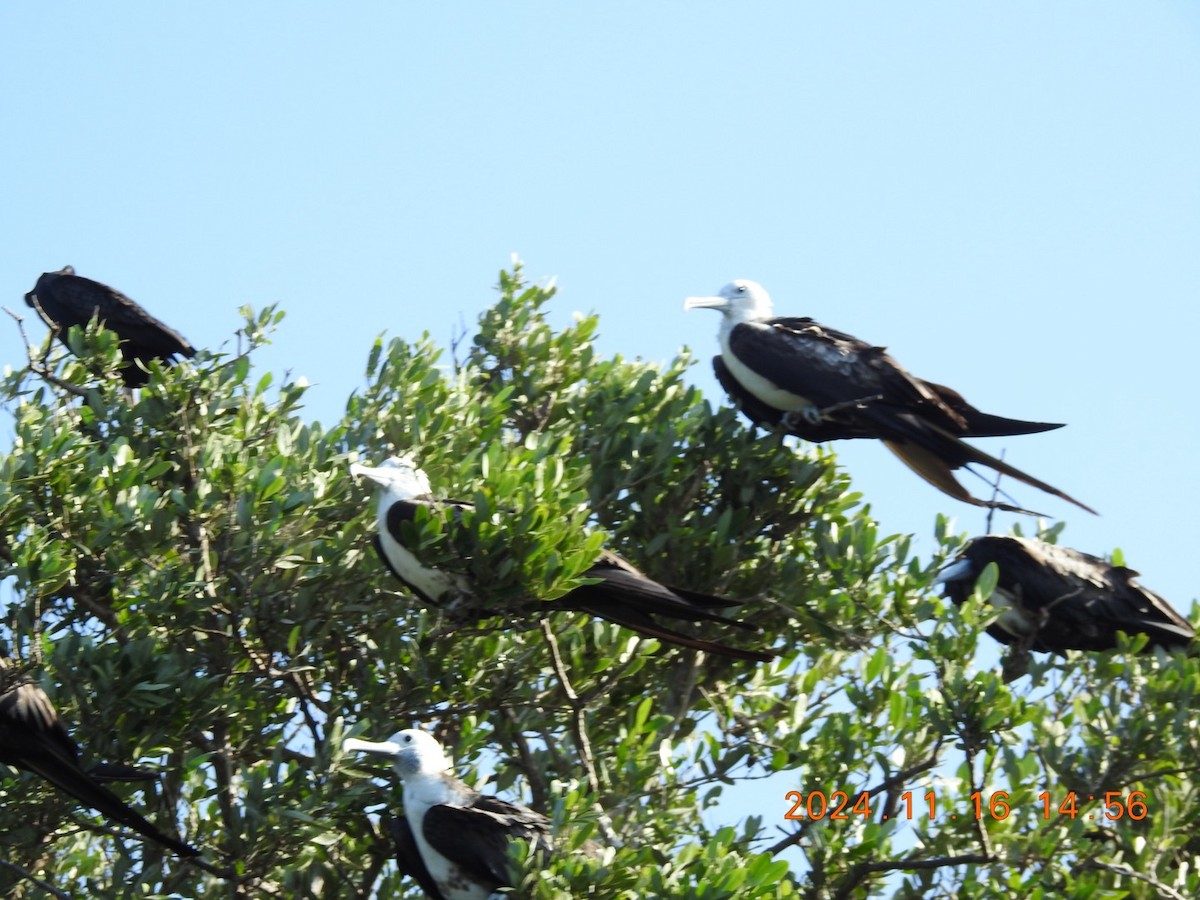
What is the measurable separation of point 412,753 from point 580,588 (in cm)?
83

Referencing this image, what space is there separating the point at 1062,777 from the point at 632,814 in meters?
1.66

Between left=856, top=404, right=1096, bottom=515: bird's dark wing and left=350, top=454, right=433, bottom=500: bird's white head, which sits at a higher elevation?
left=856, top=404, right=1096, bottom=515: bird's dark wing

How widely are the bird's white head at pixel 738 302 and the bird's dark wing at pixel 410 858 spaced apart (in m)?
3.43

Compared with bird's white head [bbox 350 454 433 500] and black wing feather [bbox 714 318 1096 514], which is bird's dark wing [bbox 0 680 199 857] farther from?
black wing feather [bbox 714 318 1096 514]

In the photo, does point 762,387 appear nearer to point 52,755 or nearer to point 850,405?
point 850,405

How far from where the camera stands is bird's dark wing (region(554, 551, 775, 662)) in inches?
222

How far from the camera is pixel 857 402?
6770mm

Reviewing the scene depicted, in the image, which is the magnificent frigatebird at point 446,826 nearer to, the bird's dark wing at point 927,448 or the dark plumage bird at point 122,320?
the bird's dark wing at point 927,448

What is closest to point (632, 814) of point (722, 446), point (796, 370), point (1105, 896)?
point (1105, 896)

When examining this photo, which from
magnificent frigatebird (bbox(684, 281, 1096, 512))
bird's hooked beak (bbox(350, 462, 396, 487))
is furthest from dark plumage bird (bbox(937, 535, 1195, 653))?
bird's hooked beak (bbox(350, 462, 396, 487))

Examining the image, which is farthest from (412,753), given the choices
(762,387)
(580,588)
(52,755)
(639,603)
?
(762,387)

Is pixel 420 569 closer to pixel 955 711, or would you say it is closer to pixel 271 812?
pixel 271 812
